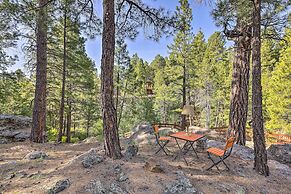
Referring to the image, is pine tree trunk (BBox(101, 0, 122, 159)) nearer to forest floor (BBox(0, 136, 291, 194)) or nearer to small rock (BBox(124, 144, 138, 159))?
small rock (BBox(124, 144, 138, 159))

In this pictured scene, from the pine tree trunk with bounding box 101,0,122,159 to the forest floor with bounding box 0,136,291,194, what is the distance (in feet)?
1.11

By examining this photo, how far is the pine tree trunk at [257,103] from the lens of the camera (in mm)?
3758

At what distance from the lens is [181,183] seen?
2826 mm

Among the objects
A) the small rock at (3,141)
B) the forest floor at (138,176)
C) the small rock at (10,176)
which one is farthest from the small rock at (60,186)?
the small rock at (3,141)

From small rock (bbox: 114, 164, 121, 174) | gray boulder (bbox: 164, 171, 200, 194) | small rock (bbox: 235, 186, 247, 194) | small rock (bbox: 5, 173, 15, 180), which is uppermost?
small rock (bbox: 114, 164, 121, 174)

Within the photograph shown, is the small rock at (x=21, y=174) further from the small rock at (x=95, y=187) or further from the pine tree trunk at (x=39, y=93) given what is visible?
the pine tree trunk at (x=39, y=93)

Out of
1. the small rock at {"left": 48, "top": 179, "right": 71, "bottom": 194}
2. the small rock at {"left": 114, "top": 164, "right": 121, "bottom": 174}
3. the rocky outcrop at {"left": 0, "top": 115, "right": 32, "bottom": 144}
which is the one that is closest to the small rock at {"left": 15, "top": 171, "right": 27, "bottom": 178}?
the small rock at {"left": 48, "top": 179, "right": 71, "bottom": 194}

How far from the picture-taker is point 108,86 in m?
3.80

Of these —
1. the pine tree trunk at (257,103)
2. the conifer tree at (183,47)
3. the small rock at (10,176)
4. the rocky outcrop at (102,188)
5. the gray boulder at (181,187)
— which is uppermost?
the conifer tree at (183,47)

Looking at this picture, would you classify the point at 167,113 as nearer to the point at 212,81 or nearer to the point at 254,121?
the point at 212,81

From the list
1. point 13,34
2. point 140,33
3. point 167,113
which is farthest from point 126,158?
point 167,113

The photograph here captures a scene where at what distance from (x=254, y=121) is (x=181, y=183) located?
2.30 meters

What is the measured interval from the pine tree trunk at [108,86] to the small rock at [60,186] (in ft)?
3.75

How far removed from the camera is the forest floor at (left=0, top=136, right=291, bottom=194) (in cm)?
279
